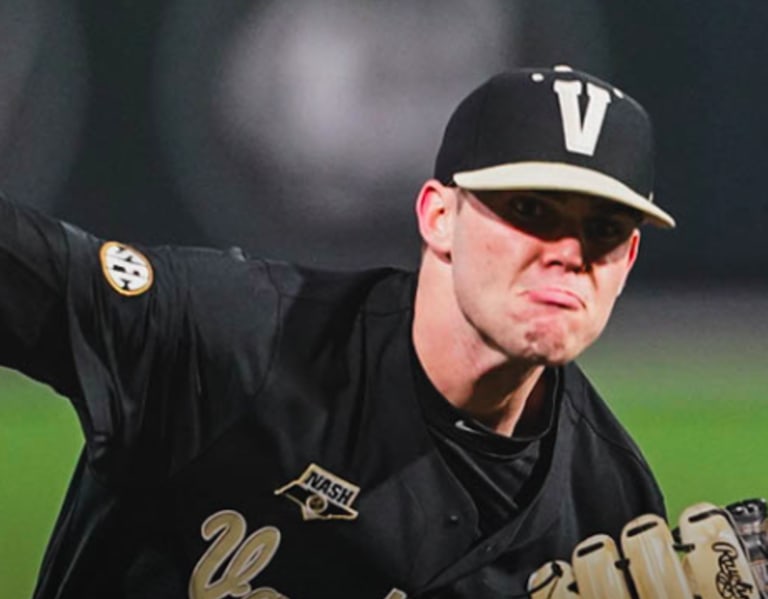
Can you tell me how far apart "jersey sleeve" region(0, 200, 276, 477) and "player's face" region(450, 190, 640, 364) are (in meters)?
0.22

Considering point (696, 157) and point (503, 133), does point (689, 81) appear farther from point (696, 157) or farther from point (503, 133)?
point (503, 133)

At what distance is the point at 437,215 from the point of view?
1.50 metres

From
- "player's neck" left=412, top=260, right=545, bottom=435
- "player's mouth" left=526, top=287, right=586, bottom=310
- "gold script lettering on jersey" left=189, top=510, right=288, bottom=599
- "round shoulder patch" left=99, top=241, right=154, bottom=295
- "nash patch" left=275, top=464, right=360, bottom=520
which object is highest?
"round shoulder patch" left=99, top=241, right=154, bottom=295

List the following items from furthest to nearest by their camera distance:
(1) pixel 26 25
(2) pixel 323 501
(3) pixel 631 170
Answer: (1) pixel 26 25
(2) pixel 323 501
(3) pixel 631 170

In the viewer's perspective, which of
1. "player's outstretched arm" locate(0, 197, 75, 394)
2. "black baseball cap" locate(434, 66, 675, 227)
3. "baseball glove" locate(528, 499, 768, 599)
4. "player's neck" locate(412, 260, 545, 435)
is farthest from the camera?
"baseball glove" locate(528, 499, 768, 599)

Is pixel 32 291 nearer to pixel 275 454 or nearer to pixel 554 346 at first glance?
pixel 275 454

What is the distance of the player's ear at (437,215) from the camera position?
1483 millimetres

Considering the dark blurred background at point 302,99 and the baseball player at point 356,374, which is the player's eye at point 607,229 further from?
the dark blurred background at point 302,99

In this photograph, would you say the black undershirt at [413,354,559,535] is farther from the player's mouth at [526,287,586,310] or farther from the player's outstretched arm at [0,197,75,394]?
the player's outstretched arm at [0,197,75,394]

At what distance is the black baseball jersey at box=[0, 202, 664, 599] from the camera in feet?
4.71

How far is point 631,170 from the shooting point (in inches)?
55.7

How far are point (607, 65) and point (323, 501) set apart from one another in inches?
24.5

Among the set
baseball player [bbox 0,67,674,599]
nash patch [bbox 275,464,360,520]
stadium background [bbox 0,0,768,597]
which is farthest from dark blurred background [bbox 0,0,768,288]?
nash patch [bbox 275,464,360,520]

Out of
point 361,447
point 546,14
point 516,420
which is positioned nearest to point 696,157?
point 546,14
